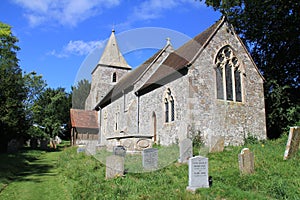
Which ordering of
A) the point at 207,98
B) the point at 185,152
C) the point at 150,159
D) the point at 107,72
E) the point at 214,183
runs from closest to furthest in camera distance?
the point at 214,183
the point at 150,159
the point at 185,152
the point at 207,98
the point at 107,72

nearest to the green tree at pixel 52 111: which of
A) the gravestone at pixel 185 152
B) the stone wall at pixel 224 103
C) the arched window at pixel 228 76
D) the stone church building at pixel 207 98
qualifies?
the stone church building at pixel 207 98

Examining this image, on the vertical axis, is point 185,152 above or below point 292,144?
below

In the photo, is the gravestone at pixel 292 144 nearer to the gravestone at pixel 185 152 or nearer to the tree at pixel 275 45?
the gravestone at pixel 185 152

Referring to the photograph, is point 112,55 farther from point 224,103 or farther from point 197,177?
point 197,177

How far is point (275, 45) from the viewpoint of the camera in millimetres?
20172

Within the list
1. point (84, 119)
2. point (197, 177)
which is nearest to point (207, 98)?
point (197, 177)

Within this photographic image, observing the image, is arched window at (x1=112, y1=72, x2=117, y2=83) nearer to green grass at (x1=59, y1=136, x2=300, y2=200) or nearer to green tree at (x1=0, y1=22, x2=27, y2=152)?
green tree at (x1=0, y1=22, x2=27, y2=152)

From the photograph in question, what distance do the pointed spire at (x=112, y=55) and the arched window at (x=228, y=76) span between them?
21620mm

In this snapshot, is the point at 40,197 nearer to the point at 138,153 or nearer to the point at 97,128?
the point at 138,153

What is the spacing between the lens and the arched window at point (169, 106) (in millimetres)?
16125

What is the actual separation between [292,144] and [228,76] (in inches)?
280

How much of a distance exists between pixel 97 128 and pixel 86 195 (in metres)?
24.2

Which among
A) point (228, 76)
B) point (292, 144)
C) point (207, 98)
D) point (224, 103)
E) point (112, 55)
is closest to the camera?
point (292, 144)

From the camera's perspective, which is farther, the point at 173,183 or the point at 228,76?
the point at 228,76
